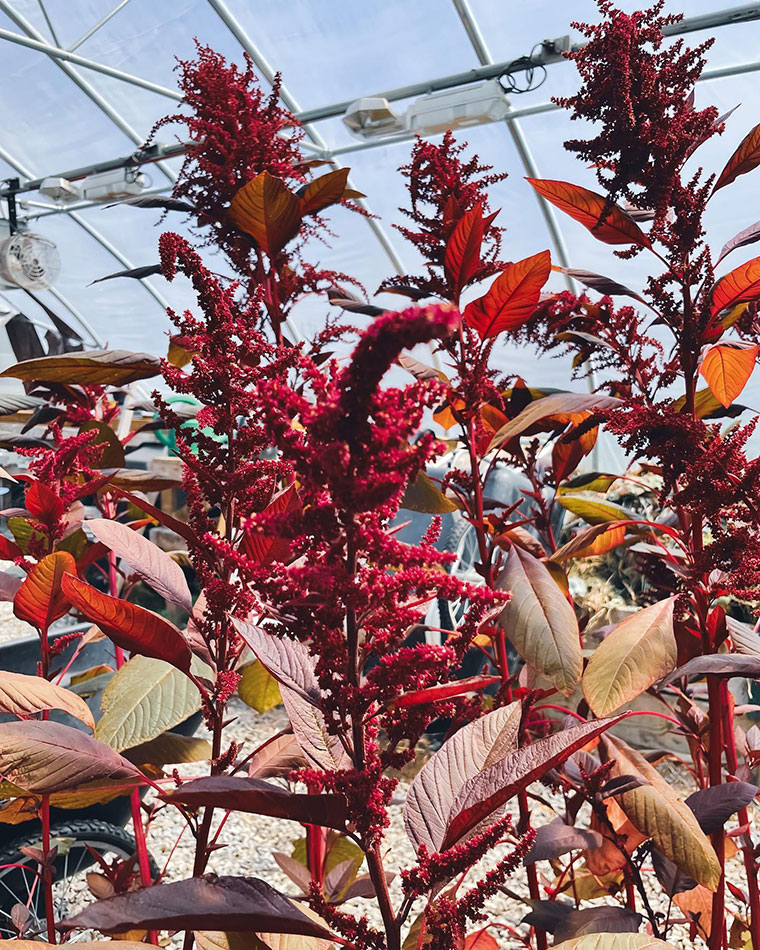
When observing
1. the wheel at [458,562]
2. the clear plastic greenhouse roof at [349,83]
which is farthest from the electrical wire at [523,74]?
the wheel at [458,562]

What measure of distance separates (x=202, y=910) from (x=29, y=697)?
0.39 m

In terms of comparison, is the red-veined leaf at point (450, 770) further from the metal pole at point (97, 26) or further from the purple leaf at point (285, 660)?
the metal pole at point (97, 26)

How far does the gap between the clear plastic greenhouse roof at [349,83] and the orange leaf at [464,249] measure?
181 inches

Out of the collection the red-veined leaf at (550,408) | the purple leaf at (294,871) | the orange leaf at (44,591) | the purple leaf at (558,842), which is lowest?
the purple leaf at (294,871)

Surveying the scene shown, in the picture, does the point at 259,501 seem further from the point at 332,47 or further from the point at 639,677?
the point at 332,47

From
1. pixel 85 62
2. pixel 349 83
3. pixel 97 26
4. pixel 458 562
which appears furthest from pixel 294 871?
pixel 85 62

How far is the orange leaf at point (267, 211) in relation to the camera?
3.32 feet

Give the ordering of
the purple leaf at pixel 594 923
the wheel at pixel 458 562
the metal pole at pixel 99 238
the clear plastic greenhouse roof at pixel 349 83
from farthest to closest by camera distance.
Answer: the metal pole at pixel 99 238 < the clear plastic greenhouse roof at pixel 349 83 < the wheel at pixel 458 562 < the purple leaf at pixel 594 923

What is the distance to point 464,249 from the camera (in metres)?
1.01

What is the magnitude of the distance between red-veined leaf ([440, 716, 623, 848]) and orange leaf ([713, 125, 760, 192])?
2.44ft

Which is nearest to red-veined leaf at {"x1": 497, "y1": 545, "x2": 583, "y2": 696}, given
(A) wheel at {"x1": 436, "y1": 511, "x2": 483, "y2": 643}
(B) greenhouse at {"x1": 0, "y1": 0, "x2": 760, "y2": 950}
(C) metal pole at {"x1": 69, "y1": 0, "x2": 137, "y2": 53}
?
(B) greenhouse at {"x1": 0, "y1": 0, "x2": 760, "y2": 950}

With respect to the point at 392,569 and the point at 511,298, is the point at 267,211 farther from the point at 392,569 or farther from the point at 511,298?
the point at 392,569

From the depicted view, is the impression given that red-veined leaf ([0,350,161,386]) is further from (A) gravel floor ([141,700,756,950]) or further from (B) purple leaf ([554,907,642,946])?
(A) gravel floor ([141,700,756,950])

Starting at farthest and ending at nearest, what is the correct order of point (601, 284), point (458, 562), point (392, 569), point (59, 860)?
1. point (458, 562)
2. point (59, 860)
3. point (601, 284)
4. point (392, 569)
